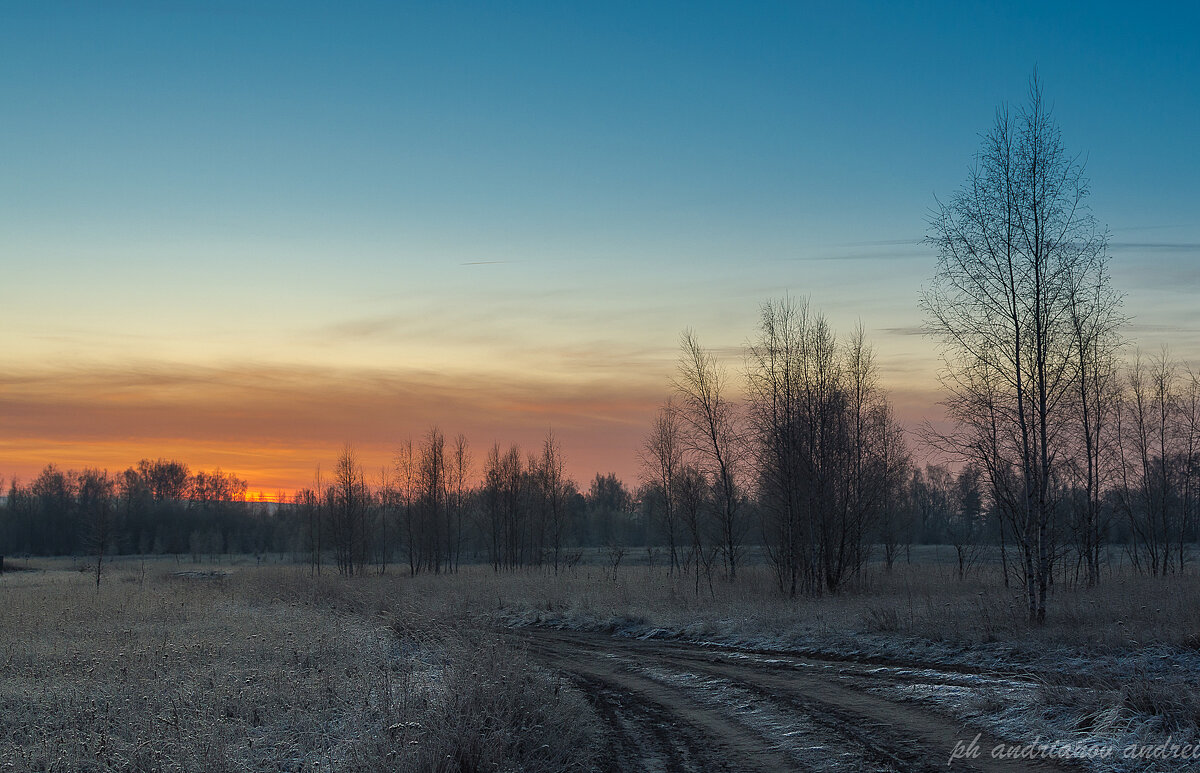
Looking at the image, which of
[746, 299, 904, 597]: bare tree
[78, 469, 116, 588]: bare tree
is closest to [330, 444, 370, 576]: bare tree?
[78, 469, 116, 588]: bare tree

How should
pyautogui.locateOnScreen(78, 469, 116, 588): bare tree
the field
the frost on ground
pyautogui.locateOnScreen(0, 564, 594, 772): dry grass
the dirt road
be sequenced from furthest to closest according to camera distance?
pyautogui.locateOnScreen(78, 469, 116, 588): bare tree → the field → the dirt road → pyautogui.locateOnScreen(0, 564, 594, 772): dry grass → the frost on ground

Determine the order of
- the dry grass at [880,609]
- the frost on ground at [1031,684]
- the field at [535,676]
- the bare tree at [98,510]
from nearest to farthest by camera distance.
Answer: the frost on ground at [1031,684], the field at [535,676], the dry grass at [880,609], the bare tree at [98,510]

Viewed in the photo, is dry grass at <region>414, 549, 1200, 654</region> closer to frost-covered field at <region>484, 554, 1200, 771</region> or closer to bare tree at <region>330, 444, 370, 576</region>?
frost-covered field at <region>484, 554, 1200, 771</region>

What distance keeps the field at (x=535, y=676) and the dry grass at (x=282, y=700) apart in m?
0.04

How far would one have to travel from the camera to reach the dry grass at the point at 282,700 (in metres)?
8.23

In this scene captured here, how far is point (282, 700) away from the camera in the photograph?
11.3 meters

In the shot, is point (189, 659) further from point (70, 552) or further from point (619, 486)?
point (619, 486)

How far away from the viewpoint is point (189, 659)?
15.0 metres

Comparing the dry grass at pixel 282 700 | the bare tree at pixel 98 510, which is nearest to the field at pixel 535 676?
the dry grass at pixel 282 700

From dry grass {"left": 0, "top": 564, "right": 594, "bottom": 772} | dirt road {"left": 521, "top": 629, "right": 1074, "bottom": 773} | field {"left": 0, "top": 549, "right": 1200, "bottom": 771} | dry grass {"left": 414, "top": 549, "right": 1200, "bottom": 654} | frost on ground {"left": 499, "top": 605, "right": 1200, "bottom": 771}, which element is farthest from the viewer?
dry grass {"left": 414, "top": 549, "right": 1200, "bottom": 654}

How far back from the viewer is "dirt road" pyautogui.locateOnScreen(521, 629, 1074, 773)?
27.5 feet

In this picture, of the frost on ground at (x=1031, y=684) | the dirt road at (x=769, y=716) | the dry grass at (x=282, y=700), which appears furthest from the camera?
the dirt road at (x=769, y=716)

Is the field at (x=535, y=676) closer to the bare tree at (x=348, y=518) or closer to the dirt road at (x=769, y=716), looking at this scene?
the dirt road at (x=769, y=716)

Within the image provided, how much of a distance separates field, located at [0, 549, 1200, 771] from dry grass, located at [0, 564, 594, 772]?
0.15 feet
